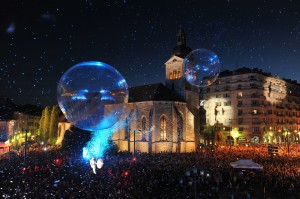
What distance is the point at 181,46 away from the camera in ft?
165

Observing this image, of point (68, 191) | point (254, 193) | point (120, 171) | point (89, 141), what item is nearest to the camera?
point (68, 191)

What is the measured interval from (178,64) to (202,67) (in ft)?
95.9

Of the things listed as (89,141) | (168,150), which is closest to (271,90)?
(168,150)

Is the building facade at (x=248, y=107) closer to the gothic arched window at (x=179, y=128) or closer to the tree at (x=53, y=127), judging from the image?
the gothic arched window at (x=179, y=128)

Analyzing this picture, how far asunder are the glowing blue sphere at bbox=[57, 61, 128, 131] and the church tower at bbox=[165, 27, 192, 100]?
36.2 metres

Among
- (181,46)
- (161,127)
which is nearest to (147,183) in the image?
(161,127)

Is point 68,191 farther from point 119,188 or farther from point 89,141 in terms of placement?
point 89,141

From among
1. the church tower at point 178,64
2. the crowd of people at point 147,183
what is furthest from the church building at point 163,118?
the crowd of people at point 147,183

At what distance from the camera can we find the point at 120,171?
2191 centimetres

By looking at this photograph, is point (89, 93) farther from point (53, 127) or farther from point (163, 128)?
point (53, 127)

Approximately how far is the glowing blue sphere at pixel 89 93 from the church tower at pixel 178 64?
119ft

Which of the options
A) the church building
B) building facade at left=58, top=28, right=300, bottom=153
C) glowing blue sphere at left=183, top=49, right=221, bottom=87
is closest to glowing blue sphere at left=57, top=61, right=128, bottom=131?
glowing blue sphere at left=183, top=49, right=221, bottom=87

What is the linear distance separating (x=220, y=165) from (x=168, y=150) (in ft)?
65.7

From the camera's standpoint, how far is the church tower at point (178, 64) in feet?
163
